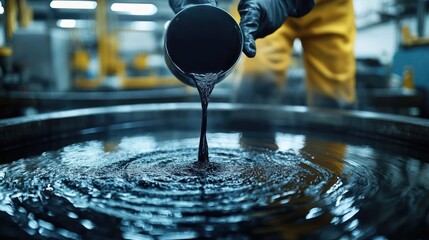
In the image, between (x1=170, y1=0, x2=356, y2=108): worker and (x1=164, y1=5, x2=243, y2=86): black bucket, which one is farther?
(x1=170, y1=0, x2=356, y2=108): worker

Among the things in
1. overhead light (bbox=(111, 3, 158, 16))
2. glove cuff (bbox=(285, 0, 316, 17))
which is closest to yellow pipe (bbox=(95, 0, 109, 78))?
overhead light (bbox=(111, 3, 158, 16))

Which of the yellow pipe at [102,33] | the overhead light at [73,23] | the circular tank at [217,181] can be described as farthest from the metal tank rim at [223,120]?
the overhead light at [73,23]

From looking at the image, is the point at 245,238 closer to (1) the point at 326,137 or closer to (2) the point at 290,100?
(1) the point at 326,137

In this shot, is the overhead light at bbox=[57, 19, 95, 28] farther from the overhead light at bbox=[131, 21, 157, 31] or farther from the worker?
the worker

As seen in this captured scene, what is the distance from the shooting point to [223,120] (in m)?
2.02

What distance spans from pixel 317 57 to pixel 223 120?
2.25 ft

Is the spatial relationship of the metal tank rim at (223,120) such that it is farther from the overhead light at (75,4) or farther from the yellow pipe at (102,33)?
the overhead light at (75,4)

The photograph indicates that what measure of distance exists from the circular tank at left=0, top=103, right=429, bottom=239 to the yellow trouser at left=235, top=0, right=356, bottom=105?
0.51 metres

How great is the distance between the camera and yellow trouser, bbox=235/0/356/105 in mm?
2074

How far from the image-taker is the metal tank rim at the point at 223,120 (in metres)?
1.38

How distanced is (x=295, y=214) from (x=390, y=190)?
0.29 m

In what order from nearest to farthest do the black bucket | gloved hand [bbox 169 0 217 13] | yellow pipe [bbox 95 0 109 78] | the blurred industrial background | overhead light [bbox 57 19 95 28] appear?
the black bucket, gloved hand [bbox 169 0 217 13], the blurred industrial background, yellow pipe [bbox 95 0 109 78], overhead light [bbox 57 19 95 28]

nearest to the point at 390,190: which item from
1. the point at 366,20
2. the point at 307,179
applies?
the point at 307,179

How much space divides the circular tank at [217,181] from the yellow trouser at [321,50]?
19.9 inches
